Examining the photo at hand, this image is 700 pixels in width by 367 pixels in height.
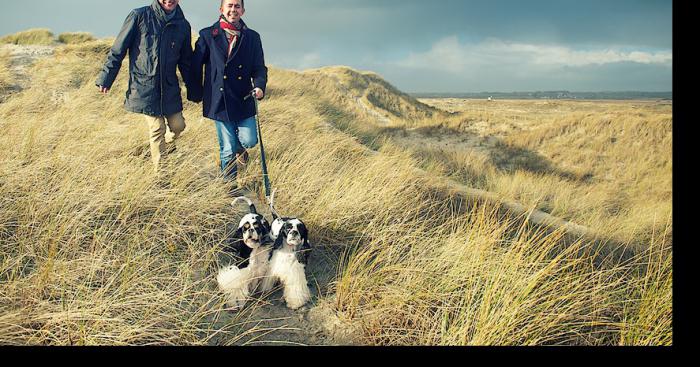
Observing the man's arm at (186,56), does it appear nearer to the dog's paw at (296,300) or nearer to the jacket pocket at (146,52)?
the jacket pocket at (146,52)

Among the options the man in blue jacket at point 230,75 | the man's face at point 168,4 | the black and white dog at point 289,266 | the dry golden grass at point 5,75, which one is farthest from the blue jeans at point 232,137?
the dry golden grass at point 5,75

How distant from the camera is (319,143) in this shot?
19.6 ft

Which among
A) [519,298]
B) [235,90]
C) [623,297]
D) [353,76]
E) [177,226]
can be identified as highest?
[353,76]

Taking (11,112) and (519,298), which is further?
(11,112)

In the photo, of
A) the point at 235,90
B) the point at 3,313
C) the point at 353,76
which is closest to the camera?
the point at 3,313

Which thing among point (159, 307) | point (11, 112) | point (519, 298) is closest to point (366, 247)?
point (519, 298)

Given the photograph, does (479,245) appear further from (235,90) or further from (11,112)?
(11,112)

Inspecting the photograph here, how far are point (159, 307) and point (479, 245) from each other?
6.81 feet

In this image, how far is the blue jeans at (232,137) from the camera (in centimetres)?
387

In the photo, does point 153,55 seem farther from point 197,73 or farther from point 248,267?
point 248,267

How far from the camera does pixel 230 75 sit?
363 cm

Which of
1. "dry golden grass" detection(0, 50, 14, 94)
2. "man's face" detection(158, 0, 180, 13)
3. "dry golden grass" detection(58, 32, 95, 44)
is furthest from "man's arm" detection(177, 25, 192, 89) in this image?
"dry golden grass" detection(58, 32, 95, 44)

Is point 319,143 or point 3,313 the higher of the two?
point 319,143

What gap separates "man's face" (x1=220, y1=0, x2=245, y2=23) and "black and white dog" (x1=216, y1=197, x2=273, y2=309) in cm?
171
